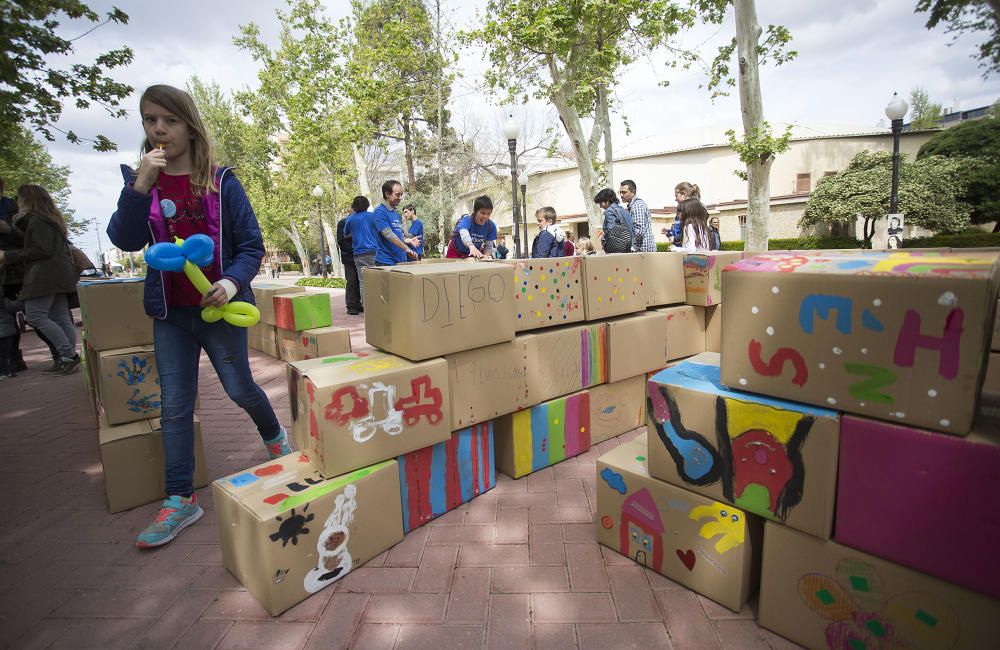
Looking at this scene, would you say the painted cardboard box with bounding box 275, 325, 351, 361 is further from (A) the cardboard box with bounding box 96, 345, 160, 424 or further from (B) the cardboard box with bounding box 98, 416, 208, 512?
(B) the cardboard box with bounding box 98, 416, 208, 512

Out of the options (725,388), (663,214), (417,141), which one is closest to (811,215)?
(663,214)

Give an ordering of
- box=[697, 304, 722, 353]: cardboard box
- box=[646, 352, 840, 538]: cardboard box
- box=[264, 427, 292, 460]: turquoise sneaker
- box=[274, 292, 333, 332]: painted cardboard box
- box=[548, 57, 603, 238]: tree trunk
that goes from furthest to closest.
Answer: box=[548, 57, 603, 238]: tree trunk
box=[274, 292, 333, 332]: painted cardboard box
box=[697, 304, 722, 353]: cardboard box
box=[264, 427, 292, 460]: turquoise sneaker
box=[646, 352, 840, 538]: cardboard box

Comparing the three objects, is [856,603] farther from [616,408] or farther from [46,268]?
[46,268]

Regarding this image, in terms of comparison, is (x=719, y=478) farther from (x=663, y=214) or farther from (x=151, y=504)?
(x=663, y=214)

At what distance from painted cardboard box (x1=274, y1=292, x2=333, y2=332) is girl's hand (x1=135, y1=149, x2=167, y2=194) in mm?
3051

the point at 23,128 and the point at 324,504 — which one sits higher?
the point at 23,128

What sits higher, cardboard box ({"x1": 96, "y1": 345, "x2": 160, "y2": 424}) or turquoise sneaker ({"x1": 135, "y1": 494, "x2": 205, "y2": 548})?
cardboard box ({"x1": 96, "y1": 345, "x2": 160, "y2": 424})

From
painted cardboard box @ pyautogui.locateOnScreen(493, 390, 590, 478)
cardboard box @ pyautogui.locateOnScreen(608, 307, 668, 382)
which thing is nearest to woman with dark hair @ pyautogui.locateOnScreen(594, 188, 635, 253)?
cardboard box @ pyautogui.locateOnScreen(608, 307, 668, 382)

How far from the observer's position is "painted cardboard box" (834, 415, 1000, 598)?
121cm

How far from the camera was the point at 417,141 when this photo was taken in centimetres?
2005

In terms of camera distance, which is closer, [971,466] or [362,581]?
[971,466]

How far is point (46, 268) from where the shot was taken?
489 centimetres

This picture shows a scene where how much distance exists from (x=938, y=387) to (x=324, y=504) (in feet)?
6.84

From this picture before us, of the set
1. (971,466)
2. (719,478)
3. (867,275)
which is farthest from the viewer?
(719,478)
